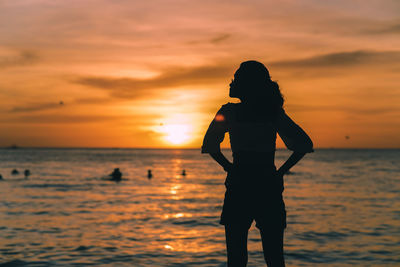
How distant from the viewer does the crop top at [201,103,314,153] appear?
3934 mm

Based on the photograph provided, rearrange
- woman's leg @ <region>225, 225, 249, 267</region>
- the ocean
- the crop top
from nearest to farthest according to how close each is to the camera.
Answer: the crop top < woman's leg @ <region>225, 225, 249, 267</region> < the ocean

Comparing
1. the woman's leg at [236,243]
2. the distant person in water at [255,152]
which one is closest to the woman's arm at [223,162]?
the distant person in water at [255,152]

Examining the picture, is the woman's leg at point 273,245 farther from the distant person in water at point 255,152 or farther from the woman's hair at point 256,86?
the woman's hair at point 256,86

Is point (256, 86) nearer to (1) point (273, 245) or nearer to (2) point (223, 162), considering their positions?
(2) point (223, 162)

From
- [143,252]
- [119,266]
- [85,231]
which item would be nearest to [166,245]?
[143,252]

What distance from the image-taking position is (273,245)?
4.04 meters

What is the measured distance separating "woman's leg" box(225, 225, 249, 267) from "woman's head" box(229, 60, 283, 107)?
4.16 ft

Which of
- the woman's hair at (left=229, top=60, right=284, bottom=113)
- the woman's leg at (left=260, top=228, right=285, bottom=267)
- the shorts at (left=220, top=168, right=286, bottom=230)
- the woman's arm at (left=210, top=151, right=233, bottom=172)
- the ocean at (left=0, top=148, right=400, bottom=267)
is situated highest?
the woman's hair at (left=229, top=60, right=284, bottom=113)

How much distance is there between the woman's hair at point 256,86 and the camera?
157 inches

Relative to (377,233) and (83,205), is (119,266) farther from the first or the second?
(83,205)

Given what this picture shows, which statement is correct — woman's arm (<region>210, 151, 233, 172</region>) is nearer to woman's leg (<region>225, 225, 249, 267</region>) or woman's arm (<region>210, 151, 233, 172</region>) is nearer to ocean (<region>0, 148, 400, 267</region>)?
woman's leg (<region>225, 225, 249, 267</region>)

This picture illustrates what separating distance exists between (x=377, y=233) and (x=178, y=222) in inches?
328

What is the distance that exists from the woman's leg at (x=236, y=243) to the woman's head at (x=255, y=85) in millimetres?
1268

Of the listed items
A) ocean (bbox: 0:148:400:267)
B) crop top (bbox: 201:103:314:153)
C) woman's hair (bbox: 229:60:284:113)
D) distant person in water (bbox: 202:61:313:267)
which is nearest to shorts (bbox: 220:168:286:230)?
distant person in water (bbox: 202:61:313:267)
